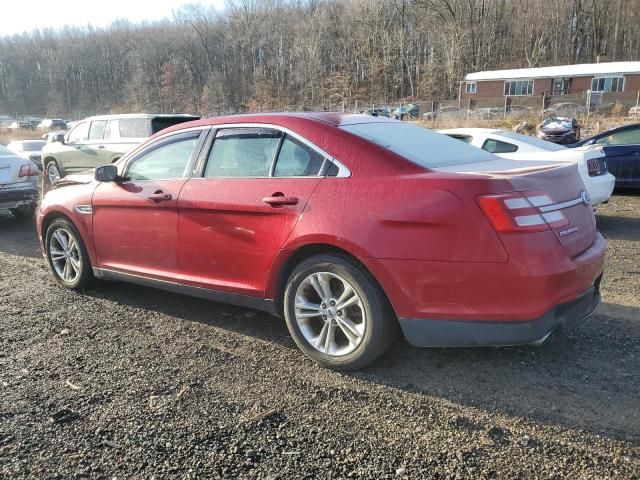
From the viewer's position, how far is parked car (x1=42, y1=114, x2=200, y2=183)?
11.4 meters

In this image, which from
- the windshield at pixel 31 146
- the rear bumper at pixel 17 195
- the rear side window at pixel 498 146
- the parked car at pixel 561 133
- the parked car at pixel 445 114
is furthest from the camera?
the parked car at pixel 445 114

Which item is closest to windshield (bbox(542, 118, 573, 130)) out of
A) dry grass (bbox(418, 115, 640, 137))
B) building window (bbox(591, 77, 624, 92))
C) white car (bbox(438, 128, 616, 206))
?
dry grass (bbox(418, 115, 640, 137))

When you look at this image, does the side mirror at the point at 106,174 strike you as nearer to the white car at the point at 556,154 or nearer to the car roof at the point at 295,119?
the car roof at the point at 295,119

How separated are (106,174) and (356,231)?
8.28 ft

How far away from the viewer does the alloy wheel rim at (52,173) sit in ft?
43.1

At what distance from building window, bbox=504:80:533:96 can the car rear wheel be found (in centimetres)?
4752

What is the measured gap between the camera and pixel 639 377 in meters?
3.15

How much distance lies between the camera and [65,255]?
5129mm

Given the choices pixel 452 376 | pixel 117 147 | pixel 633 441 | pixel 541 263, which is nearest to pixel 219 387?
pixel 452 376

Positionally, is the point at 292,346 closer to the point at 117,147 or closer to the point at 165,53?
the point at 117,147

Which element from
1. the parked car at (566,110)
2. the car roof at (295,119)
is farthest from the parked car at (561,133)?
the car roof at (295,119)

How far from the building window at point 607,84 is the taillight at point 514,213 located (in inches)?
2044

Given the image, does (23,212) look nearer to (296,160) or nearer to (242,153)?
(242,153)

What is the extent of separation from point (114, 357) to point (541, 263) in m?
2.82
